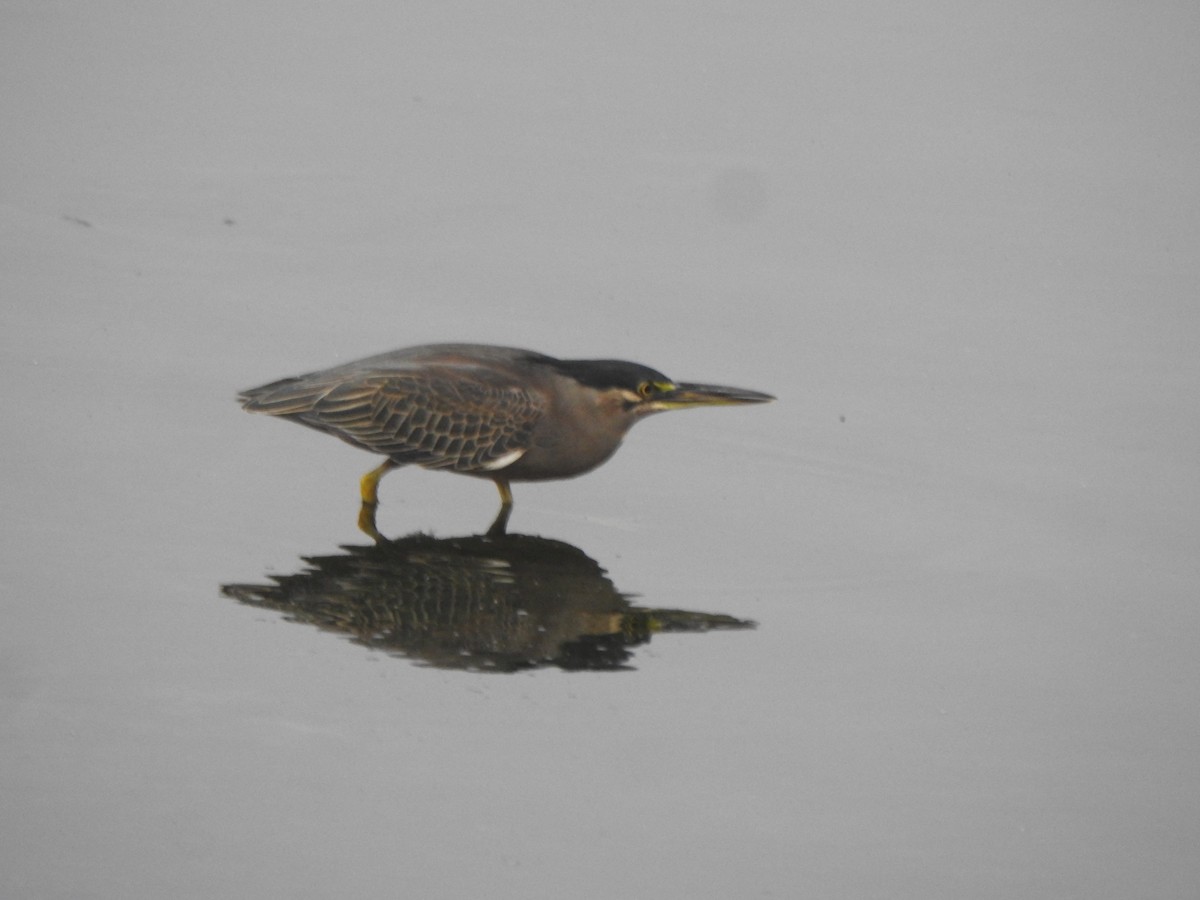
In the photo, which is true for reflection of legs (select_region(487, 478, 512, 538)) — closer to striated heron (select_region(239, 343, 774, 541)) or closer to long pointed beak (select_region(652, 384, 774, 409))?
striated heron (select_region(239, 343, 774, 541))

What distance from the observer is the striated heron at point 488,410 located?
8984mm

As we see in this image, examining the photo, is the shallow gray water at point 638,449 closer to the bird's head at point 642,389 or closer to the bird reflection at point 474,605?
the bird reflection at point 474,605

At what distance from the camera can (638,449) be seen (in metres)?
10.1

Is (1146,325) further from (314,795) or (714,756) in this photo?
(314,795)

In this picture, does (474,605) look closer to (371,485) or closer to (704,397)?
(371,485)

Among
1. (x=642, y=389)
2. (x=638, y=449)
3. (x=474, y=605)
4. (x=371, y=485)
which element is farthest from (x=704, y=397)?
(x=474, y=605)

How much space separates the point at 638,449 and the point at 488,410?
1372 millimetres

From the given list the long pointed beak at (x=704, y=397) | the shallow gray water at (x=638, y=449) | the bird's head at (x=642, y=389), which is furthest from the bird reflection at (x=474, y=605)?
the long pointed beak at (x=704, y=397)

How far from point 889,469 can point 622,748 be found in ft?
10.9

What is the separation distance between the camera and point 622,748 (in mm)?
7156

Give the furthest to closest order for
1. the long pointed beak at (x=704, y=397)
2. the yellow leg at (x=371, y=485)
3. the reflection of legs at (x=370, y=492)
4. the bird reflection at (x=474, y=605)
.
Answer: the long pointed beak at (x=704, y=397)
the yellow leg at (x=371, y=485)
the reflection of legs at (x=370, y=492)
the bird reflection at (x=474, y=605)

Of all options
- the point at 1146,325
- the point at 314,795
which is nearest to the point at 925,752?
the point at 314,795

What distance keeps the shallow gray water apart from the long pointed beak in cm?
51

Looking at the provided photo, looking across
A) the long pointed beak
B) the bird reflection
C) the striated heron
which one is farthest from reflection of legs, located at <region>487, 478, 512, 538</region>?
the long pointed beak
